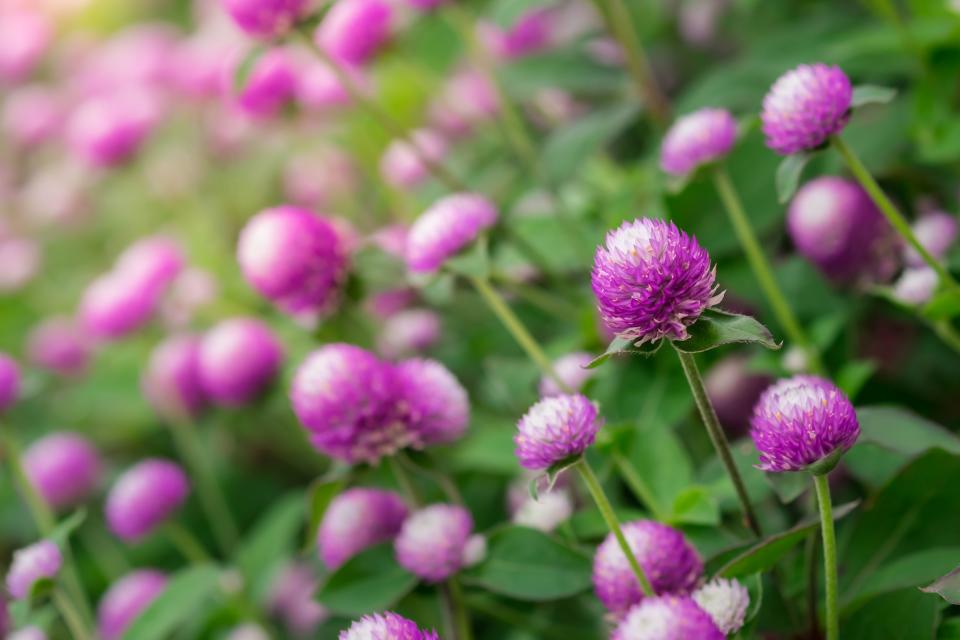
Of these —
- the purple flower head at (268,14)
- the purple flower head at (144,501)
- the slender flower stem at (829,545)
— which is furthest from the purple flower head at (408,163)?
the slender flower stem at (829,545)

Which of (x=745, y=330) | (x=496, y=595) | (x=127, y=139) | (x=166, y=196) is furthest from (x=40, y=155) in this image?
(x=745, y=330)

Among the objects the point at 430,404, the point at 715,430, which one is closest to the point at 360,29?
the point at 430,404

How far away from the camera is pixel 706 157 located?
2.96ft

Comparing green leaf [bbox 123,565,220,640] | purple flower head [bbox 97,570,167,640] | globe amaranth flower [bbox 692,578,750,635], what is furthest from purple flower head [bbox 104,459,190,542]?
globe amaranth flower [bbox 692,578,750,635]

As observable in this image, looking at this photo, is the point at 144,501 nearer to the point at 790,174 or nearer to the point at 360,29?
the point at 360,29

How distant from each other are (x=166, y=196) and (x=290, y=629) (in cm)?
114

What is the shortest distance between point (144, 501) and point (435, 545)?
0.64 metres

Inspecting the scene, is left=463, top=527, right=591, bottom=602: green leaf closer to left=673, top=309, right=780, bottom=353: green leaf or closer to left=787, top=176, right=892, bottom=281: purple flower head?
left=673, top=309, right=780, bottom=353: green leaf

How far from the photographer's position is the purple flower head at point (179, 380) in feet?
5.06

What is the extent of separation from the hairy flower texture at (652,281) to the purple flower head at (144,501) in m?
0.91

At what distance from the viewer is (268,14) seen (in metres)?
1.13

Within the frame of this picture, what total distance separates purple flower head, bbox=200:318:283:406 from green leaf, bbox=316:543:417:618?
59cm

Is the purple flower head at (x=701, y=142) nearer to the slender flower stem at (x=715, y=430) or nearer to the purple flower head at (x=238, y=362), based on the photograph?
the slender flower stem at (x=715, y=430)

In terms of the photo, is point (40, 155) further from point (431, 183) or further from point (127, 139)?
point (431, 183)
